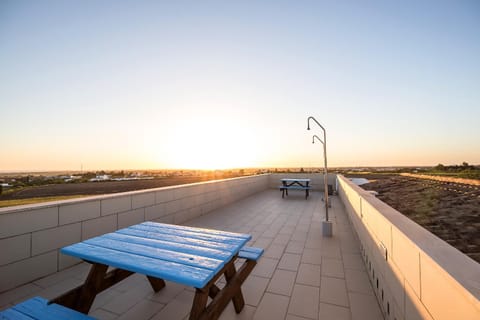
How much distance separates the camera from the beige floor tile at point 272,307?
159cm

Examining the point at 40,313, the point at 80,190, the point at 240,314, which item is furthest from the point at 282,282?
the point at 80,190

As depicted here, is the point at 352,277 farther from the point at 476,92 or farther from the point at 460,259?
the point at 476,92

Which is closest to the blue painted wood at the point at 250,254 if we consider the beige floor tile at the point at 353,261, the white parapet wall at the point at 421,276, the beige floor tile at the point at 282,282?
the beige floor tile at the point at 282,282

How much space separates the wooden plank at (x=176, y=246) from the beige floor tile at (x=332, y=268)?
167cm

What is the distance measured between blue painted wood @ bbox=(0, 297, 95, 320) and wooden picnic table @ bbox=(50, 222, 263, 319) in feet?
0.33

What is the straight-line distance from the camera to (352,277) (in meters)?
2.17

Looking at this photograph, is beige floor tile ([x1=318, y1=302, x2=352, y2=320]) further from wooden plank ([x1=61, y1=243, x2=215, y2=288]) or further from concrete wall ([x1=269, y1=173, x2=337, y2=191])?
concrete wall ([x1=269, y1=173, x2=337, y2=191])

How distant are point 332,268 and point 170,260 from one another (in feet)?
7.13

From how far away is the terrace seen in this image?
0.86m

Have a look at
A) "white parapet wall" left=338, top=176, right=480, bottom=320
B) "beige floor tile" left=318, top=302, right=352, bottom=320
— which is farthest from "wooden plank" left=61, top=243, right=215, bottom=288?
"beige floor tile" left=318, top=302, right=352, bottom=320

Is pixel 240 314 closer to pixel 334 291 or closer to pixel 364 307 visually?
pixel 334 291

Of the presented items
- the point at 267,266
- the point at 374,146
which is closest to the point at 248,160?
the point at 374,146

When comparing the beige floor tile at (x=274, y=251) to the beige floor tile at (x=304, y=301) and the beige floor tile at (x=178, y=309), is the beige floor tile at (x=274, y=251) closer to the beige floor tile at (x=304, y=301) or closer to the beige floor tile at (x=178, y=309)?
the beige floor tile at (x=304, y=301)

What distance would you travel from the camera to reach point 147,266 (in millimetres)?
1102
